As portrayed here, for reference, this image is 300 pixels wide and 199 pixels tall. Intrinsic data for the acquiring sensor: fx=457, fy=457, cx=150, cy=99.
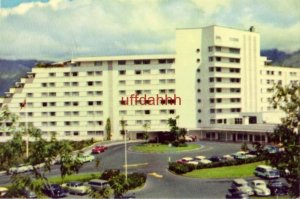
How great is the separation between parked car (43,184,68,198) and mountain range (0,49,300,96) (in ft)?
6.49

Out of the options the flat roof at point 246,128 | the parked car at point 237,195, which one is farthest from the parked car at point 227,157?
the parked car at point 237,195

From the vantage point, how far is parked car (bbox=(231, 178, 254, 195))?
21.7ft

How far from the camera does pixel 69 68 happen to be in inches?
349

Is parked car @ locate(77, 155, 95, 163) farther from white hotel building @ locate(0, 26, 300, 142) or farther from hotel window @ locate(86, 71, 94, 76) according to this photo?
hotel window @ locate(86, 71, 94, 76)

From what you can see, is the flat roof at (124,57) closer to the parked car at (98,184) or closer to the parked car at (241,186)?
the parked car at (98,184)

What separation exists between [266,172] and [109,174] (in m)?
2.40

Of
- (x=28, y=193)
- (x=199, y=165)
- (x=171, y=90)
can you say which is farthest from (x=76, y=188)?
(x=171, y=90)

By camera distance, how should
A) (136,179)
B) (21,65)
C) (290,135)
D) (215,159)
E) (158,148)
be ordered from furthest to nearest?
(158,148), (215,159), (21,65), (136,179), (290,135)

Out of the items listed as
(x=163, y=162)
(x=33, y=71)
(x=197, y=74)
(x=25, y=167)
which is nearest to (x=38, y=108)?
(x=33, y=71)

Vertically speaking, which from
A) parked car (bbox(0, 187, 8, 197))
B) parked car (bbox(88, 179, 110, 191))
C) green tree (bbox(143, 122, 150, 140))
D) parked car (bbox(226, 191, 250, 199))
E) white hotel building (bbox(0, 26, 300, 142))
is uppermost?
white hotel building (bbox(0, 26, 300, 142))

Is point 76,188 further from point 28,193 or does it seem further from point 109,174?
point 28,193

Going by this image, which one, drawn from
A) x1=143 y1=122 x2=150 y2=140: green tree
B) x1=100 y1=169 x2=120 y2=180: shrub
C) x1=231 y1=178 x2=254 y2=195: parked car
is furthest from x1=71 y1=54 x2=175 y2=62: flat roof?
x1=231 y1=178 x2=254 y2=195: parked car

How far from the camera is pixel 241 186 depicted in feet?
22.0

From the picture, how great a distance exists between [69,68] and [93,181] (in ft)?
9.41
